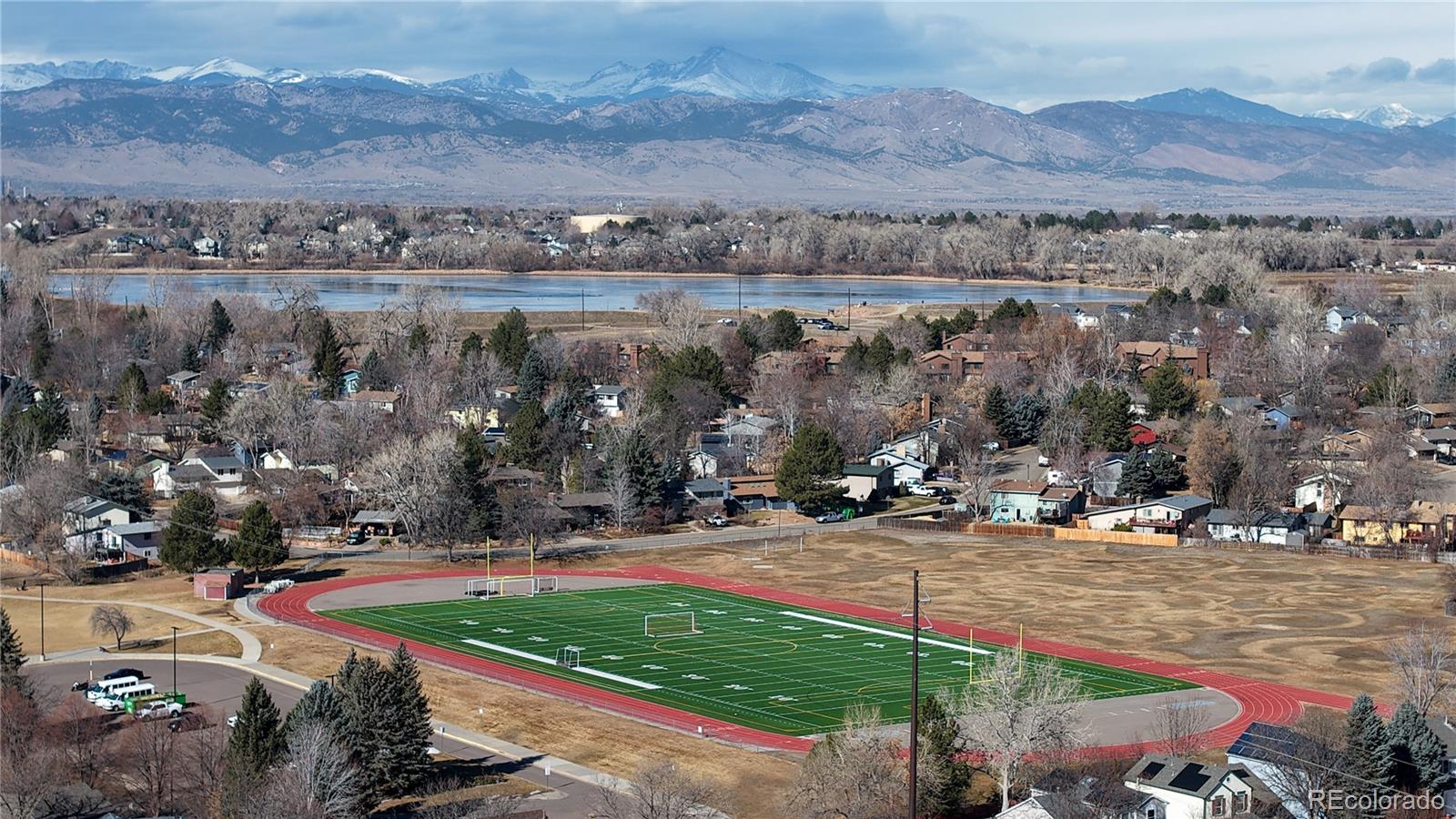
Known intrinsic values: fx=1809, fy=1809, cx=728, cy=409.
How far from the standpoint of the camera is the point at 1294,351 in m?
95.4

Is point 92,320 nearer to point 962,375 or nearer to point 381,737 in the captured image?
point 962,375

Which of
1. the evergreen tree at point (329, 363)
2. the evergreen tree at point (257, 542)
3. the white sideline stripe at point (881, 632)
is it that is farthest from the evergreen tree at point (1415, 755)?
the evergreen tree at point (329, 363)

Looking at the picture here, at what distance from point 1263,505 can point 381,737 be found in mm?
43241

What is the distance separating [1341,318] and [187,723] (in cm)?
9376

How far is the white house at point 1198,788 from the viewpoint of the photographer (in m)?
30.6

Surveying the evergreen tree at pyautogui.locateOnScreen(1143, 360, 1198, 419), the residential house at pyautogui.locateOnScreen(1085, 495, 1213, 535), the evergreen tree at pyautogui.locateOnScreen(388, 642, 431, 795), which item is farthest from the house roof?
the evergreen tree at pyautogui.locateOnScreen(388, 642, 431, 795)

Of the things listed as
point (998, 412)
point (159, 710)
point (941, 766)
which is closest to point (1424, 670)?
point (941, 766)

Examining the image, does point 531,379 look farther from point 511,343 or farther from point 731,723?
point 731,723

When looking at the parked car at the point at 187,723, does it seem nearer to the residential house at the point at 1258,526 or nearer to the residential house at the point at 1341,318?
the residential house at the point at 1258,526

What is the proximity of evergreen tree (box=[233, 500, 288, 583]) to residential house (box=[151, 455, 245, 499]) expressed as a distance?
1612 centimetres

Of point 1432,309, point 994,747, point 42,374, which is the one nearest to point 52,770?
point 994,747

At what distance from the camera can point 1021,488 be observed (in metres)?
72.5

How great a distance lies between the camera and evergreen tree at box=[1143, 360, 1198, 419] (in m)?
86.4

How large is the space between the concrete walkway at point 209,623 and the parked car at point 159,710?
5.20 meters
